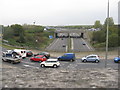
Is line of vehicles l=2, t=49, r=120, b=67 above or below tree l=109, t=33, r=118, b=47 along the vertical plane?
below

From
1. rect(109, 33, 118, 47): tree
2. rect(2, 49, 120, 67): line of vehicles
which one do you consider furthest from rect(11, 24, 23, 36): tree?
rect(109, 33, 118, 47): tree

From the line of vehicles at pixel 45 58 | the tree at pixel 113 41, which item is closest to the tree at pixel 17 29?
the line of vehicles at pixel 45 58

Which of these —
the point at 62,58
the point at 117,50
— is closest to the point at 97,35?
the point at 117,50

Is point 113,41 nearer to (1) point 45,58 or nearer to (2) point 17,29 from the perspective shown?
(1) point 45,58

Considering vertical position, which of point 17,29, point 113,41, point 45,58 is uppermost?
point 17,29

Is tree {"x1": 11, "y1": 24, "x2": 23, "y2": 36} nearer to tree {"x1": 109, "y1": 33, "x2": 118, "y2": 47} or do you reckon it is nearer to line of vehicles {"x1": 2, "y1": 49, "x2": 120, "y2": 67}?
line of vehicles {"x1": 2, "y1": 49, "x2": 120, "y2": 67}

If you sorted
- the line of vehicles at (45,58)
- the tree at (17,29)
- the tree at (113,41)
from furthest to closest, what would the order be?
the tree at (17,29), the tree at (113,41), the line of vehicles at (45,58)

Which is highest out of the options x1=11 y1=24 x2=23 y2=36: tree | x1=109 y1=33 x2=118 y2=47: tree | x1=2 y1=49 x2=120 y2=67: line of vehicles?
x1=11 y1=24 x2=23 y2=36: tree

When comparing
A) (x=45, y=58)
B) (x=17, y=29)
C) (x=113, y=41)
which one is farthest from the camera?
(x=17, y=29)

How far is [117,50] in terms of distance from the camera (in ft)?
94.5

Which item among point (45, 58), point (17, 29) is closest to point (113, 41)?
point (45, 58)

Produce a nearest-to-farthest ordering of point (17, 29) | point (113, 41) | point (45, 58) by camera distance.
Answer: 1. point (45, 58)
2. point (113, 41)
3. point (17, 29)

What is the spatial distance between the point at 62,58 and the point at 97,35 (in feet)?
101

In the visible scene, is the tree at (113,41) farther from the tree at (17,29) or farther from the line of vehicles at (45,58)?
the tree at (17,29)
